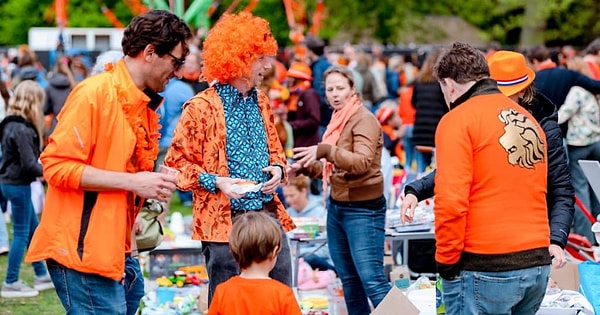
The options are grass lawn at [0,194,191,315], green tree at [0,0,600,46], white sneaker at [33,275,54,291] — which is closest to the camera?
grass lawn at [0,194,191,315]

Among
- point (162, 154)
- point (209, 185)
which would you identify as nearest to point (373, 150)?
point (209, 185)

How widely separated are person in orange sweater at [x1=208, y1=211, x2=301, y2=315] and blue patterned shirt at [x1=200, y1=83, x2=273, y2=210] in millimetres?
689

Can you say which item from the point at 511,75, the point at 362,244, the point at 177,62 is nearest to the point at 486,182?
the point at 511,75

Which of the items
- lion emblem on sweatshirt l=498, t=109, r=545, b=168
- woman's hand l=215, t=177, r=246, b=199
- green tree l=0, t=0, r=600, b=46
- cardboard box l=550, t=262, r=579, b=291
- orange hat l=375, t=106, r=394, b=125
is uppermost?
green tree l=0, t=0, r=600, b=46

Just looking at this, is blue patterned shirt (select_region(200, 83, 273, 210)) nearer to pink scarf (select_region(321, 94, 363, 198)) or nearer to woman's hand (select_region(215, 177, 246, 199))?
woman's hand (select_region(215, 177, 246, 199))

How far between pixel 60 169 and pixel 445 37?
3973 cm

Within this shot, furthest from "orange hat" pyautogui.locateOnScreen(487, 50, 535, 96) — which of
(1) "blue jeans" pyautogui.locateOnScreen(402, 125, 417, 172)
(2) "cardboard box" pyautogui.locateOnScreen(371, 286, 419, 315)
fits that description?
(1) "blue jeans" pyautogui.locateOnScreen(402, 125, 417, 172)

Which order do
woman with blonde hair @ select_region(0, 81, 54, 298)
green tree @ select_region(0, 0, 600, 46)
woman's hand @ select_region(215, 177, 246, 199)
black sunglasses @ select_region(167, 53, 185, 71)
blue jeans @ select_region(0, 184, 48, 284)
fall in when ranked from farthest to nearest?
green tree @ select_region(0, 0, 600, 46) < blue jeans @ select_region(0, 184, 48, 284) < woman with blonde hair @ select_region(0, 81, 54, 298) < woman's hand @ select_region(215, 177, 246, 199) < black sunglasses @ select_region(167, 53, 185, 71)

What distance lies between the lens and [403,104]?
1184 centimetres

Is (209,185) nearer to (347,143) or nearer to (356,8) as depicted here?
(347,143)

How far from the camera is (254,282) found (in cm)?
414

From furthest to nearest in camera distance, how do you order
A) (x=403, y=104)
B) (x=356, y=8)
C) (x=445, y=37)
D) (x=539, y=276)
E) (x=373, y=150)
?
(x=445, y=37) → (x=356, y=8) → (x=403, y=104) → (x=373, y=150) → (x=539, y=276)

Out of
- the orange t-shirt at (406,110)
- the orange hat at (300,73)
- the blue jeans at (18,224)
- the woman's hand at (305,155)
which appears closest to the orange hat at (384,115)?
the orange t-shirt at (406,110)

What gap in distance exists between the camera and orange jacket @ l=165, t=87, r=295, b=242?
4.88 m
